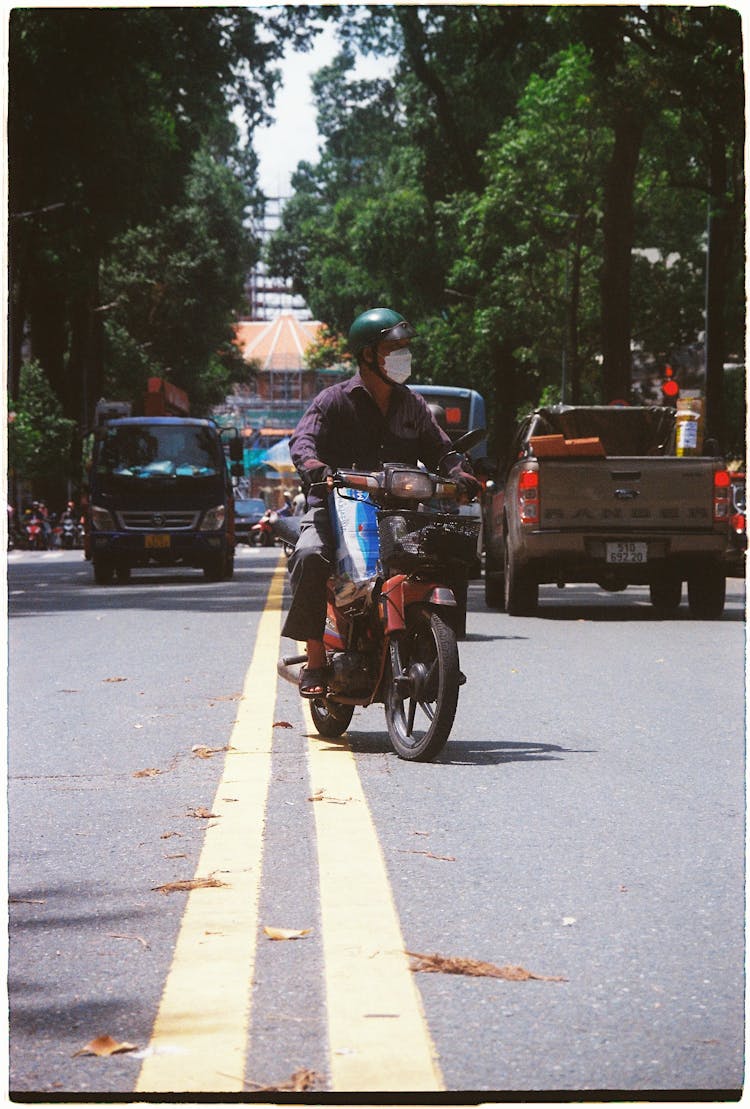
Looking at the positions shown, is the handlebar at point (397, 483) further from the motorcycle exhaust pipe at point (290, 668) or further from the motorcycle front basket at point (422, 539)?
the motorcycle exhaust pipe at point (290, 668)

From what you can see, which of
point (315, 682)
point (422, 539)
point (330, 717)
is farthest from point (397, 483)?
point (330, 717)

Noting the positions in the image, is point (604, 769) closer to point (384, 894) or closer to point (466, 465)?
point (466, 465)

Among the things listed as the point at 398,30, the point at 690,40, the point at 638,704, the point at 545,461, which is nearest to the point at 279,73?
the point at 398,30

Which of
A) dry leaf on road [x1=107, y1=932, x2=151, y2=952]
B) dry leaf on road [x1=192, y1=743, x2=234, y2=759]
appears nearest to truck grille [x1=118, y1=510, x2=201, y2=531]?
dry leaf on road [x1=192, y1=743, x2=234, y2=759]

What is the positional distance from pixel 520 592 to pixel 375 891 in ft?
38.7

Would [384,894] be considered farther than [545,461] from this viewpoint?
No

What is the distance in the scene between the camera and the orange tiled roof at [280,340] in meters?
145

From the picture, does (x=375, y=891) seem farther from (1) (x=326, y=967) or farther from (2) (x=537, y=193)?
(2) (x=537, y=193)

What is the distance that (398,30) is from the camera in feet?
148

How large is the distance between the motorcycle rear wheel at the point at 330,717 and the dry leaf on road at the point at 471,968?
3.78 metres

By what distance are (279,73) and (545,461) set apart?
2478 cm

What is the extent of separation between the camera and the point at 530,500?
16.1 metres

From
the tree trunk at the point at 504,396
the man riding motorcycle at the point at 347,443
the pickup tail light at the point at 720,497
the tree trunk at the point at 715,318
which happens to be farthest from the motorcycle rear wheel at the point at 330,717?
the tree trunk at the point at 504,396

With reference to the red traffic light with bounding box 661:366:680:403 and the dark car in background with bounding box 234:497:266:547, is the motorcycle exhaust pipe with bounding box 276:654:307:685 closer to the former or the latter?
the red traffic light with bounding box 661:366:680:403
